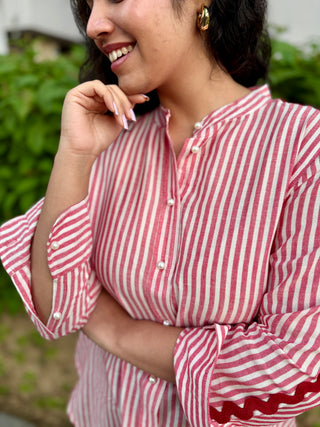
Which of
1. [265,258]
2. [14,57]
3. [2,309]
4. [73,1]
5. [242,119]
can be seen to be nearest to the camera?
[265,258]

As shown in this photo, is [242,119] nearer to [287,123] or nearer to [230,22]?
[287,123]

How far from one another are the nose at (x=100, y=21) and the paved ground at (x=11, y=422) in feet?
9.01

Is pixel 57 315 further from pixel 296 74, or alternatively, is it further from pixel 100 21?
pixel 296 74

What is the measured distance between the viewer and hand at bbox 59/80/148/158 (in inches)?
50.6

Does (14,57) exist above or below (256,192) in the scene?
above

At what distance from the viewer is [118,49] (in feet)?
4.12

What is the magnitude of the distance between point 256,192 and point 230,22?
0.55 meters

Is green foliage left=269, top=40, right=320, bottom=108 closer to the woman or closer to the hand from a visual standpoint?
the woman

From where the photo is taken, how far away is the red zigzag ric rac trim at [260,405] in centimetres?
107

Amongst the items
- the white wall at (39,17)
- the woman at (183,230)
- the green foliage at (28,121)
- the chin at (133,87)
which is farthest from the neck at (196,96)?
the white wall at (39,17)

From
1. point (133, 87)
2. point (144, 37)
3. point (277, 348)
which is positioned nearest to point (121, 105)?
point (133, 87)

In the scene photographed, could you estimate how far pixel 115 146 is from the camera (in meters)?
1.53

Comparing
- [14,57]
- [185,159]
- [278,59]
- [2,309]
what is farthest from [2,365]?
[278,59]

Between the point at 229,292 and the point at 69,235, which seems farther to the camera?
the point at 69,235
